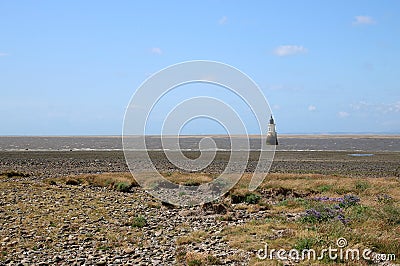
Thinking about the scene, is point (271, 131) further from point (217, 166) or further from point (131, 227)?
point (131, 227)

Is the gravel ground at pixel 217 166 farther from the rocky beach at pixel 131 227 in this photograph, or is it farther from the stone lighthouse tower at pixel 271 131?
the rocky beach at pixel 131 227

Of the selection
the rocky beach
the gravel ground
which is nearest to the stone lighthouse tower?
the gravel ground

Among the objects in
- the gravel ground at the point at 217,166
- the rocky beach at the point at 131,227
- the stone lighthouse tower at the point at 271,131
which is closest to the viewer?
the rocky beach at the point at 131,227

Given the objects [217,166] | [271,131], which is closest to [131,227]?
[271,131]

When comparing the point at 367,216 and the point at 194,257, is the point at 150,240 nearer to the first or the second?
the point at 194,257

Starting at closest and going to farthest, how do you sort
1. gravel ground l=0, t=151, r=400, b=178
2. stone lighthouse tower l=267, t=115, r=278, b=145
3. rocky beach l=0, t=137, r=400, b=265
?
rocky beach l=0, t=137, r=400, b=265 → stone lighthouse tower l=267, t=115, r=278, b=145 → gravel ground l=0, t=151, r=400, b=178

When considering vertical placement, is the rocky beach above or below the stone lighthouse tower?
below

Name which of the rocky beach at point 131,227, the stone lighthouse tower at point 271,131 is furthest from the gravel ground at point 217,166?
the rocky beach at point 131,227

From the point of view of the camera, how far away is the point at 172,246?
613 inches

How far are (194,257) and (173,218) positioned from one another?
24.3 feet

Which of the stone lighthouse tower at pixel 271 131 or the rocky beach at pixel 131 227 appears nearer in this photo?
the rocky beach at pixel 131 227

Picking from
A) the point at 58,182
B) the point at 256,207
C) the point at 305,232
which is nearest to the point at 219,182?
the point at 256,207

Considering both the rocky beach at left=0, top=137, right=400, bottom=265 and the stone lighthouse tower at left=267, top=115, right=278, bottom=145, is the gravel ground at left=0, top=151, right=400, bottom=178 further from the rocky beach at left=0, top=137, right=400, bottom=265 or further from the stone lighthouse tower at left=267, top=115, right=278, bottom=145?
the rocky beach at left=0, top=137, right=400, bottom=265

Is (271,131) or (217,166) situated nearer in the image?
(271,131)
